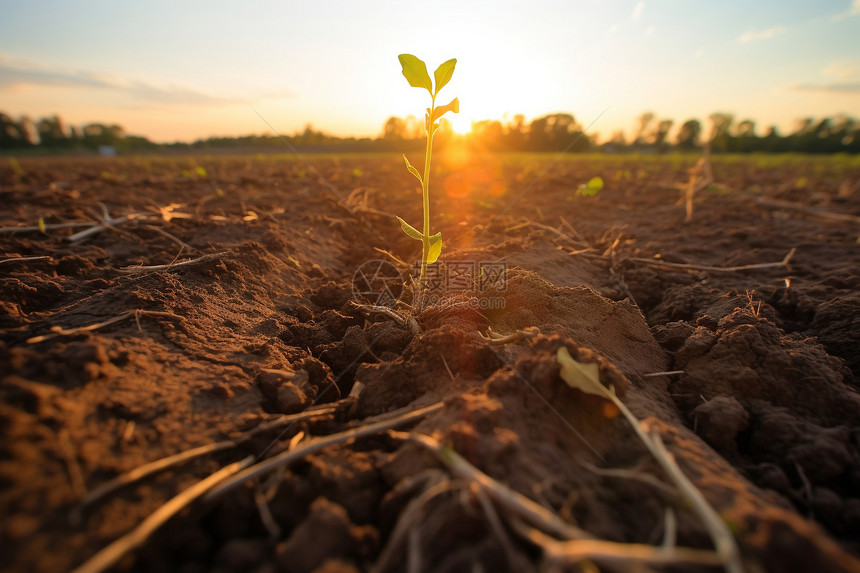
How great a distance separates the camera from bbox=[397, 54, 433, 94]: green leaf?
5.49ft

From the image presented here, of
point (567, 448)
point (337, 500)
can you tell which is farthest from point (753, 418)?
point (337, 500)

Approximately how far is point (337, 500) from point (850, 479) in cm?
159

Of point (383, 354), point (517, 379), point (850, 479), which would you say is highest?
point (517, 379)

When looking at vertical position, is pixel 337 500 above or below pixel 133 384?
below

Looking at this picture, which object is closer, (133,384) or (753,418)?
(133,384)

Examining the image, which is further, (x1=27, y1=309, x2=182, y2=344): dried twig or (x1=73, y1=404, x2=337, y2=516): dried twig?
(x1=27, y1=309, x2=182, y2=344): dried twig

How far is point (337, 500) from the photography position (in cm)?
100

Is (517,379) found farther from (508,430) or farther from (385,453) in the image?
(385,453)

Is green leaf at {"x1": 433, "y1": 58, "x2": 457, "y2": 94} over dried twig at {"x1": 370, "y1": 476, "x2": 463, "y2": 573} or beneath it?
over

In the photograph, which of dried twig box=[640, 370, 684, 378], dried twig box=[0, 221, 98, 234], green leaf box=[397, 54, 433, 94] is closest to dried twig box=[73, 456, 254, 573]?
dried twig box=[640, 370, 684, 378]

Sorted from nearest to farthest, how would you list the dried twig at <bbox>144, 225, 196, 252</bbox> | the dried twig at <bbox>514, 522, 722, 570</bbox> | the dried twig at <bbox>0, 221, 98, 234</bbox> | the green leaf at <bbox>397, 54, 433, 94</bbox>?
the dried twig at <bbox>514, 522, 722, 570</bbox> < the green leaf at <bbox>397, 54, 433, 94</bbox> < the dried twig at <bbox>144, 225, 196, 252</bbox> < the dried twig at <bbox>0, 221, 98, 234</bbox>

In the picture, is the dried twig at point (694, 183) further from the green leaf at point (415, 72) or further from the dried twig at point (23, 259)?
the dried twig at point (23, 259)

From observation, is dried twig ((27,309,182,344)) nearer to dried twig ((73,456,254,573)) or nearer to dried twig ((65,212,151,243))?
dried twig ((73,456,254,573))

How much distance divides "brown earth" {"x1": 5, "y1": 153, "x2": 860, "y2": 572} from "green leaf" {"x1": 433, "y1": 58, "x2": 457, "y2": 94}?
1.04 m
